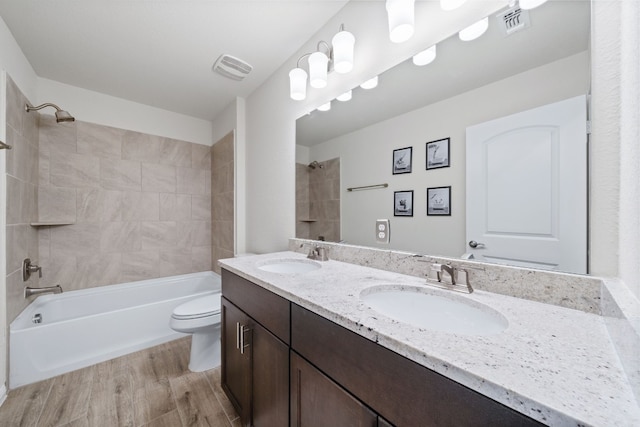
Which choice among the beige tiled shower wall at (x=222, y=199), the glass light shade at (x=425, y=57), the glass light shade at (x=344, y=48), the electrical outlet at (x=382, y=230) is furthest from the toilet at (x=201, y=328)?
the glass light shade at (x=425, y=57)

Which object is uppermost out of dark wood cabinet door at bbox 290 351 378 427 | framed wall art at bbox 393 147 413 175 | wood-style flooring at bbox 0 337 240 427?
framed wall art at bbox 393 147 413 175

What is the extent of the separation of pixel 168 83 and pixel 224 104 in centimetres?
55

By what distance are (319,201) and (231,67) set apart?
4.58ft

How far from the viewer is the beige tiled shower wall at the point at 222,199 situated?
2.57 m

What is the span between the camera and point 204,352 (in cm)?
180

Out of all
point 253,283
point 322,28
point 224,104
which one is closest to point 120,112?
point 224,104

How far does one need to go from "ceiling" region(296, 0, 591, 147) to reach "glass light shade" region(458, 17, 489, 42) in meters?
0.02

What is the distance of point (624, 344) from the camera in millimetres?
418

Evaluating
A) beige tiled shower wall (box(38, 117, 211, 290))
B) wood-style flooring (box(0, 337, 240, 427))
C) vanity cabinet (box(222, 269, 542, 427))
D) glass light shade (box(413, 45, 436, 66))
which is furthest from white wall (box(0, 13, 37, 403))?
glass light shade (box(413, 45, 436, 66))

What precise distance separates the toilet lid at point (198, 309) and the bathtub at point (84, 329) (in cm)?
52

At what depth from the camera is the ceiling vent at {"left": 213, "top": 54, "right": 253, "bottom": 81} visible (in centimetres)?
189

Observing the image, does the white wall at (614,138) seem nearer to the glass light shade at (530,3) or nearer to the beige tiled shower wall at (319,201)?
the glass light shade at (530,3)

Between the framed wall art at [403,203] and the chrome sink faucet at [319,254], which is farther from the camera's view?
the chrome sink faucet at [319,254]

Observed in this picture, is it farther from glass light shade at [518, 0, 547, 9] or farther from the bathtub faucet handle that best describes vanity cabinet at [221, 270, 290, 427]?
the bathtub faucet handle
